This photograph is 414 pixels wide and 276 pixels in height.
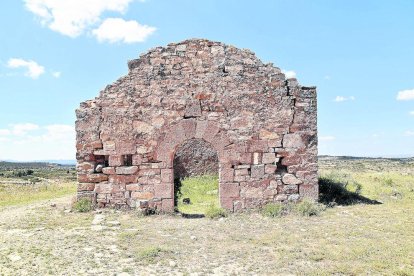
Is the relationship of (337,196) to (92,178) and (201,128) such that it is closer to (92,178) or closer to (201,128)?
(201,128)

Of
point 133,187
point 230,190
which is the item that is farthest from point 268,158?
point 133,187

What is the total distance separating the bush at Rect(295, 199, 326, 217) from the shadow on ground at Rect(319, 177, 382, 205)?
0.79 m

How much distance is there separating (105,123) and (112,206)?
2.06 metres

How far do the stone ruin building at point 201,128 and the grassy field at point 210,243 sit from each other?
0.72m

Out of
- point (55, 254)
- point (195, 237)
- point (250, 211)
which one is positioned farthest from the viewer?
point (250, 211)

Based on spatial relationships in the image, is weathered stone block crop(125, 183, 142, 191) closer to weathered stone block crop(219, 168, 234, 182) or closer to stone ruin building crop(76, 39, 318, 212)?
stone ruin building crop(76, 39, 318, 212)

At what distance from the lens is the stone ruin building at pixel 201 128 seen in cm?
972

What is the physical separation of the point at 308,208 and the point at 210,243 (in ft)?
10.5

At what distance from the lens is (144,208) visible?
9.62 m

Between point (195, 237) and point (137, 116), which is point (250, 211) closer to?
point (195, 237)

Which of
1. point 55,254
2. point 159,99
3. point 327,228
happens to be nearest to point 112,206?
point 159,99

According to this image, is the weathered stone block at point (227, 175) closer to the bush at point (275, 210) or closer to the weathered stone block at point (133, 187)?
the bush at point (275, 210)

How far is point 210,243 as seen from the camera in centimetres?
700

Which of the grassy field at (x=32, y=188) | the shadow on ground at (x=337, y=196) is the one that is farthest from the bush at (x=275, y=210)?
the grassy field at (x=32, y=188)
